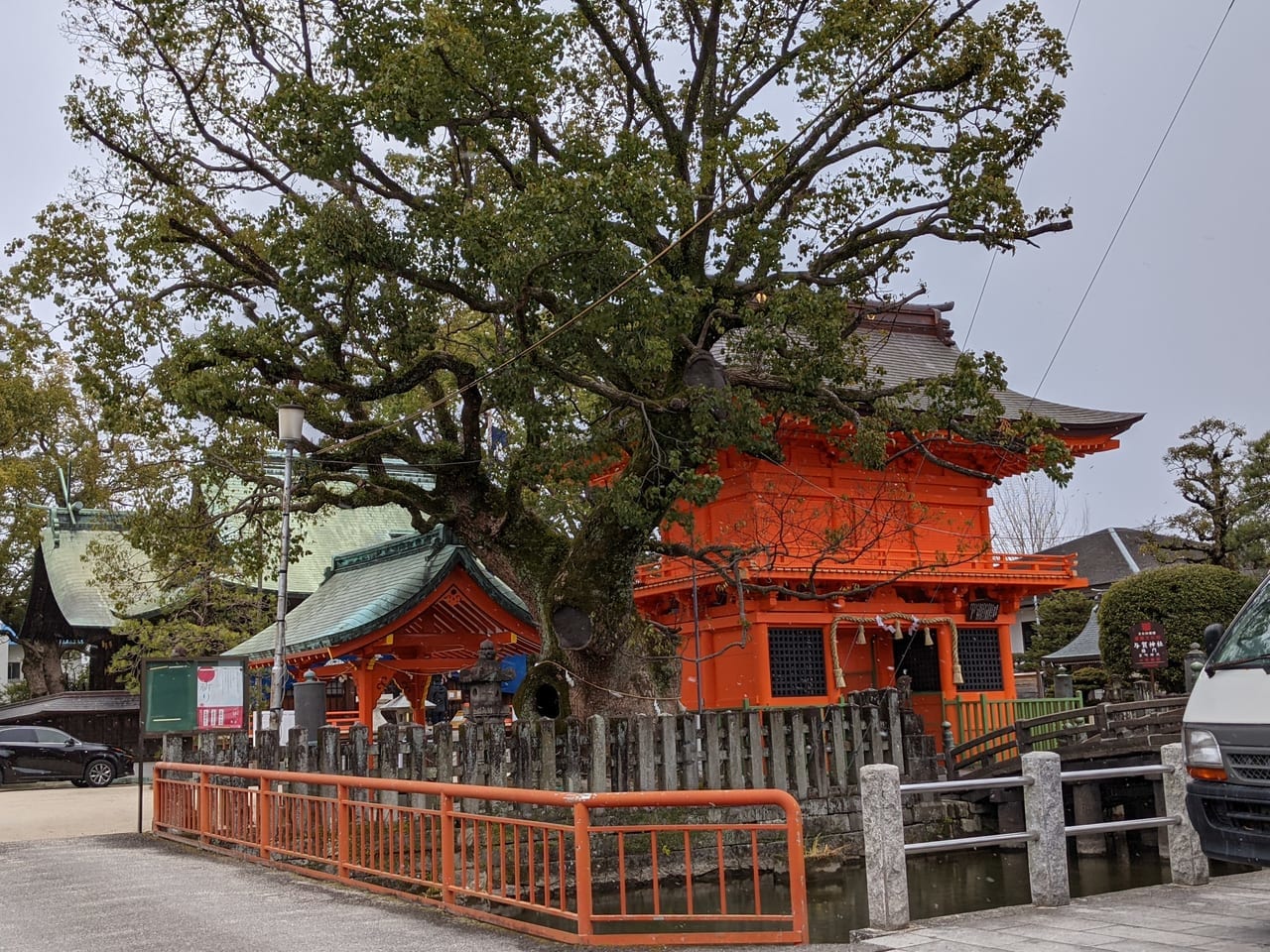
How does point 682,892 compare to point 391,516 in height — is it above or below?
below

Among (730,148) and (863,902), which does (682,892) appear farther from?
(730,148)

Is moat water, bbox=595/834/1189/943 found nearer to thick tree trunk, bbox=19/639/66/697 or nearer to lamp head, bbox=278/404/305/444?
lamp head, bbox=278/404/305/444

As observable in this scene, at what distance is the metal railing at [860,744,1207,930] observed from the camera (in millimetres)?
7691

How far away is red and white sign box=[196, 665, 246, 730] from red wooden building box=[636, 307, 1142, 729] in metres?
7.98

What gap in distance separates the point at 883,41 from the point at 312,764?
1140 cm

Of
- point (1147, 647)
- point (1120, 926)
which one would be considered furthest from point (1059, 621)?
point (1120, 926)

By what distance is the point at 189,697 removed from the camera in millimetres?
16688

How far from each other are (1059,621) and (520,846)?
3532 cm

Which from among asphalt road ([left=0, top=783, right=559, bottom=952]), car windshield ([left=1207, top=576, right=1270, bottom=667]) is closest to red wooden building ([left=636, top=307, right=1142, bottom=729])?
asphalt road ([left=0, top=783, right=559, bottom=952])

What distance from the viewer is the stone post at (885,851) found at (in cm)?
766

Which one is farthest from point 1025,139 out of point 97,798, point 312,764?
point 97,798

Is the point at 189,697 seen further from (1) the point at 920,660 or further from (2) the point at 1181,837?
(1) the point at 920,660

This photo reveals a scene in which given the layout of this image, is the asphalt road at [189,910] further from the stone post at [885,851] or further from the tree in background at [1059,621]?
the tree in background at [1059,621]

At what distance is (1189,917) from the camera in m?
7.60
